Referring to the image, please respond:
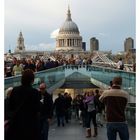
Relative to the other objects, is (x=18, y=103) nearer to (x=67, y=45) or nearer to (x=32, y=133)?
(x=32, y=133)

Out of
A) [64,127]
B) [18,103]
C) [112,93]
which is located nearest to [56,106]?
[64,127]

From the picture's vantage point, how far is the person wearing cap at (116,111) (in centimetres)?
411

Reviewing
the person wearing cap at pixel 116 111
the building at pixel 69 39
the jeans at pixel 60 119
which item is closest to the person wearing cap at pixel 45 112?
the person wearing cap at pixel 116 111

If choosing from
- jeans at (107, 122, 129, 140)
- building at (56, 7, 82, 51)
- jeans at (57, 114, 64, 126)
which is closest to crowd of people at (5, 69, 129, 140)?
jeans at (107, 122, 129, 140)

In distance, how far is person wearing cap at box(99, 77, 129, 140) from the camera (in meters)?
4.11

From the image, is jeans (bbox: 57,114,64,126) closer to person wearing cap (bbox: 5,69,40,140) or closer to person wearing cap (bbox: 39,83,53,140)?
person wearing cap (bbox: 39,83,53,140)

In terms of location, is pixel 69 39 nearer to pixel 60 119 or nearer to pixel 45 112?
pixel 60 119

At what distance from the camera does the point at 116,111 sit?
411 centimetres

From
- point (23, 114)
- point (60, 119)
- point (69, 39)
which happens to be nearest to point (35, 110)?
point (23, 114)

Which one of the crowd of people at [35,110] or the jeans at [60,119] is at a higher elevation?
the crowd of people at [35,110]

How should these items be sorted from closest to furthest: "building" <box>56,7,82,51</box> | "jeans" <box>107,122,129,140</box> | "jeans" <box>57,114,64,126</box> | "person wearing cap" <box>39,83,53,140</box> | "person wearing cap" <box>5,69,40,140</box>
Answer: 1. "person wearing cap" <box>5,69,40,140</box>
2. "jeans" <box>107,122,129,140</box>
3. "person wearing cap" <box>39,83,53,140</box>
4. "jeans" <box>57,114,64,126</box>
5. "building" <box>56,7,82,51</box>

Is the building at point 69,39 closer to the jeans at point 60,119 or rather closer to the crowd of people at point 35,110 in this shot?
the jeans at point 60,119

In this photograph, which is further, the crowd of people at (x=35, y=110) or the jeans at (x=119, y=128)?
the jeans at (x=119, y=128)
